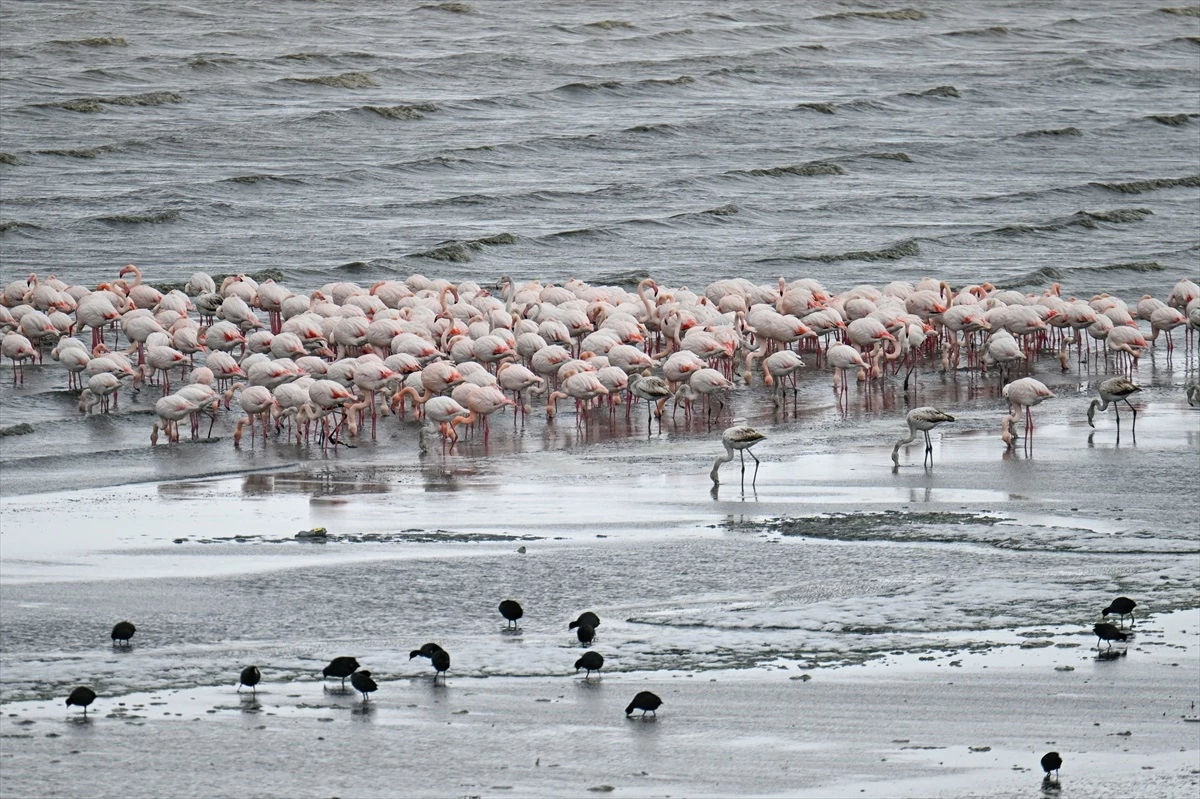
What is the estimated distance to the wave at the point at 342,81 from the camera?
4606 cm

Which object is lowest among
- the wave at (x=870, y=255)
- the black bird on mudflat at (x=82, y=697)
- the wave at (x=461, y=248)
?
the black bird on mudflat at (x=82, y=697)

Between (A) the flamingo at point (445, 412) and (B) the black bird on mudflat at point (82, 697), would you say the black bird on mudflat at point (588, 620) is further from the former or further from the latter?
(A) the flamingo at point (445, 412)

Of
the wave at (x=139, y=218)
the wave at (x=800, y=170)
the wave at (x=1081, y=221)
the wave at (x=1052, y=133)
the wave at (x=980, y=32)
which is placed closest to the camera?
the wave at (x=139, y=218)

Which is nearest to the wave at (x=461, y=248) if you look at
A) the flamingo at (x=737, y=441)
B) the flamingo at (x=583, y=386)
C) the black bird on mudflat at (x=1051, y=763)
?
the flamingo at (x=583, y=386)

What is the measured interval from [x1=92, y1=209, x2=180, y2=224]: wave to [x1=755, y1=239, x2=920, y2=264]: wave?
387 inches

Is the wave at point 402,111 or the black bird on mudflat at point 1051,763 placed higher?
the wave at point 402,111

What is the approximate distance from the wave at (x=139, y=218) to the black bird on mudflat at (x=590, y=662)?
80.6 ft

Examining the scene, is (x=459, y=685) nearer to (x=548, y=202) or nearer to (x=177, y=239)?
(x=177, y=239)

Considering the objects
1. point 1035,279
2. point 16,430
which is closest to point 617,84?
point 1035,279

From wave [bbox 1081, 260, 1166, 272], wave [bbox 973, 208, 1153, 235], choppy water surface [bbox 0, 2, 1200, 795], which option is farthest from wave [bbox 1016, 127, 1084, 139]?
wave [bbox 1081, 260, 1166, 272]

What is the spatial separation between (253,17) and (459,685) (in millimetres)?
46757

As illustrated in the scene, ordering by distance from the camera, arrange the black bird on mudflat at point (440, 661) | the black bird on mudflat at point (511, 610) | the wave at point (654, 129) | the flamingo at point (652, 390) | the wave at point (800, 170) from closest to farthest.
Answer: the black bird on mudflat at point (440, 661) → the black bird on mudflat at point (511, 610) → the flamingo at point (652, 390) → the wave at point (800, 170) → the wave at point (654, 129)

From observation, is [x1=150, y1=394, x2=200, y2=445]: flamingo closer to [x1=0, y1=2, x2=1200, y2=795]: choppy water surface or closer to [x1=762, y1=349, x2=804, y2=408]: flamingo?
[x1=0, y1=2, x2=1200, y2=795]: choppy water surface

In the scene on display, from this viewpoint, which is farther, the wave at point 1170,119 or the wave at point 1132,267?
the wave at point 1170,119
